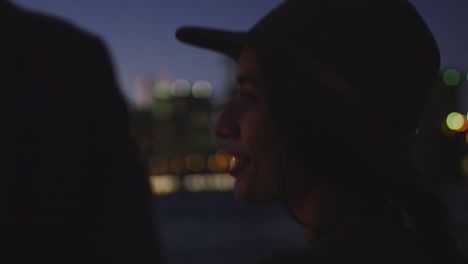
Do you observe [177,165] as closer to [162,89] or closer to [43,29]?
[162,89]

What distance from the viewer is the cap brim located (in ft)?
4.98

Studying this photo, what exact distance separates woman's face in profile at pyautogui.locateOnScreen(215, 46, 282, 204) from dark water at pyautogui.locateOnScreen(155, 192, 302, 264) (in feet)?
21.7

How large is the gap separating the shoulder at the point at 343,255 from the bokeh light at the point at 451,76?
1638 centimetres

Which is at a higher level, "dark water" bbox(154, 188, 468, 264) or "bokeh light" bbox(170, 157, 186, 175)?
"dark water" bbox(154, 188, 468, 264)

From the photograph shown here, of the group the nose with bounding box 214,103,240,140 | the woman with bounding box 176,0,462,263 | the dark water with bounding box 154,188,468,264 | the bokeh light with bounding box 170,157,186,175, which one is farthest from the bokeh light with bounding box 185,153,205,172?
the woman with bounding box 176,0,462,263

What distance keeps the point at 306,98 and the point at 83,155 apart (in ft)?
2.51

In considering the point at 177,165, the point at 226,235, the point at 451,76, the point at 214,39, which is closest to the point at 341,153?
the point at 214,39

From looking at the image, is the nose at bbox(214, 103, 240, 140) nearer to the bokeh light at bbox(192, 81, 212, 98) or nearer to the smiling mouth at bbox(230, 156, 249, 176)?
the smiling mouth at bbox(230, 156, 249, 176)

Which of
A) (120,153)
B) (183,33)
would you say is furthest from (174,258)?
(120,153)

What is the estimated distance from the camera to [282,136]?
4.95 ft

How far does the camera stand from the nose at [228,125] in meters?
1.61

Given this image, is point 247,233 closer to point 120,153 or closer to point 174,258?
point 174,258

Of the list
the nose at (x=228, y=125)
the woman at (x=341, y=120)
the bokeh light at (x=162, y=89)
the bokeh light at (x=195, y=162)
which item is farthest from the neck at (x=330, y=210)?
the bokeh light at (x=162, y=89)

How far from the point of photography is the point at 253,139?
1.54 m
